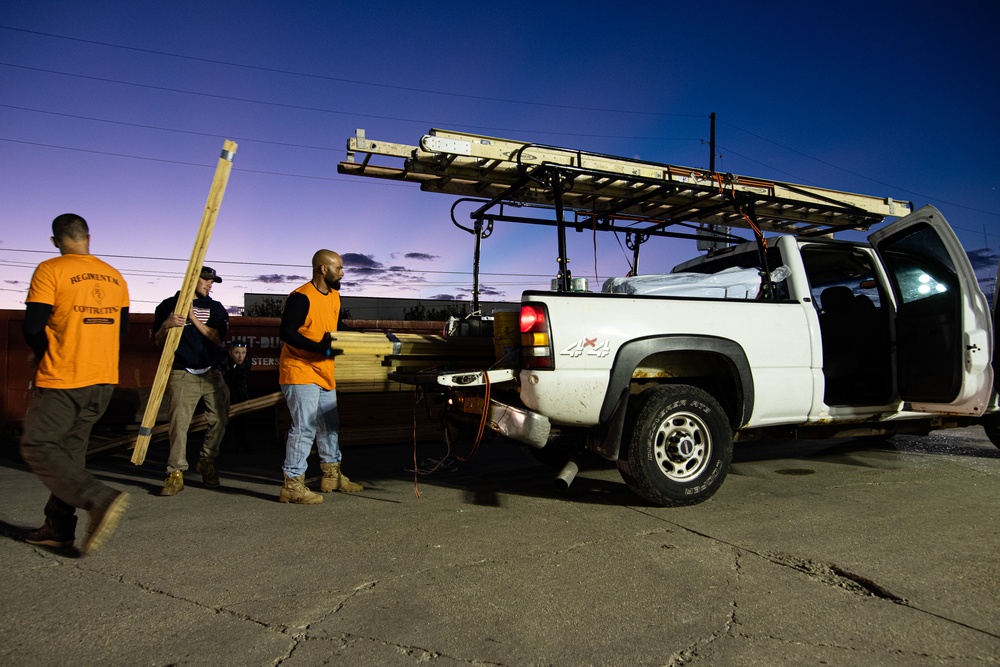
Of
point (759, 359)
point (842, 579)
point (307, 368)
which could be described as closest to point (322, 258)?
point (307, 368)

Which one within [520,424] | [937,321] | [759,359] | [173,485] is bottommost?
[173,485]

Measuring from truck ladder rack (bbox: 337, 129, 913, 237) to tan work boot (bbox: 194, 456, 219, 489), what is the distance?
263 cm

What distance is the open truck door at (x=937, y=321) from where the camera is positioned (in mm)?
5062

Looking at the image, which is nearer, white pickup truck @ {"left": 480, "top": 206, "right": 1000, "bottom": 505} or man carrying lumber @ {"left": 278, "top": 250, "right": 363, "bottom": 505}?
white pickup truck @ {"left": 480, "top": 206, "right": 1000, "bottom": 505}

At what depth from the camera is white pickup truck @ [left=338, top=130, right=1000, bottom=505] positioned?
4223 millimetres

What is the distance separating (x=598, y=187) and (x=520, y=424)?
221cm

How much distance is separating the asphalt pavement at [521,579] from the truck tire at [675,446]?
7.0 inches

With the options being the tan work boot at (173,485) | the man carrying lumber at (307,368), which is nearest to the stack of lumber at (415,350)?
the man carrying lumber at (307,368)

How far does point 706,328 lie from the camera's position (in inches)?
177

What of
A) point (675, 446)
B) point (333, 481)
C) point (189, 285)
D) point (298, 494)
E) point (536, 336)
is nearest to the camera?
point (536, 336)

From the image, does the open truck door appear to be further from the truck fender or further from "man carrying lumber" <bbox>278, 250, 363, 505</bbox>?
"man carrying lumber" <bbox>278, 250, 363, 505</bbox>

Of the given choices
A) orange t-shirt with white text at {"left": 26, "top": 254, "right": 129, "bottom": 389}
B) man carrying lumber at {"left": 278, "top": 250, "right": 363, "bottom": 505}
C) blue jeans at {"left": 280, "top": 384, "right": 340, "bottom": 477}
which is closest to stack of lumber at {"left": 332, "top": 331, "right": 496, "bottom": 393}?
man carrying lumber at {"left": 278, "top": 250, "right": 363, "bottom": 505}

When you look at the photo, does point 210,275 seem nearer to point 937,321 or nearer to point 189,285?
point 189,285

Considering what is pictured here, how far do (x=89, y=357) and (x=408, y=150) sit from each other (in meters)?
2.52
